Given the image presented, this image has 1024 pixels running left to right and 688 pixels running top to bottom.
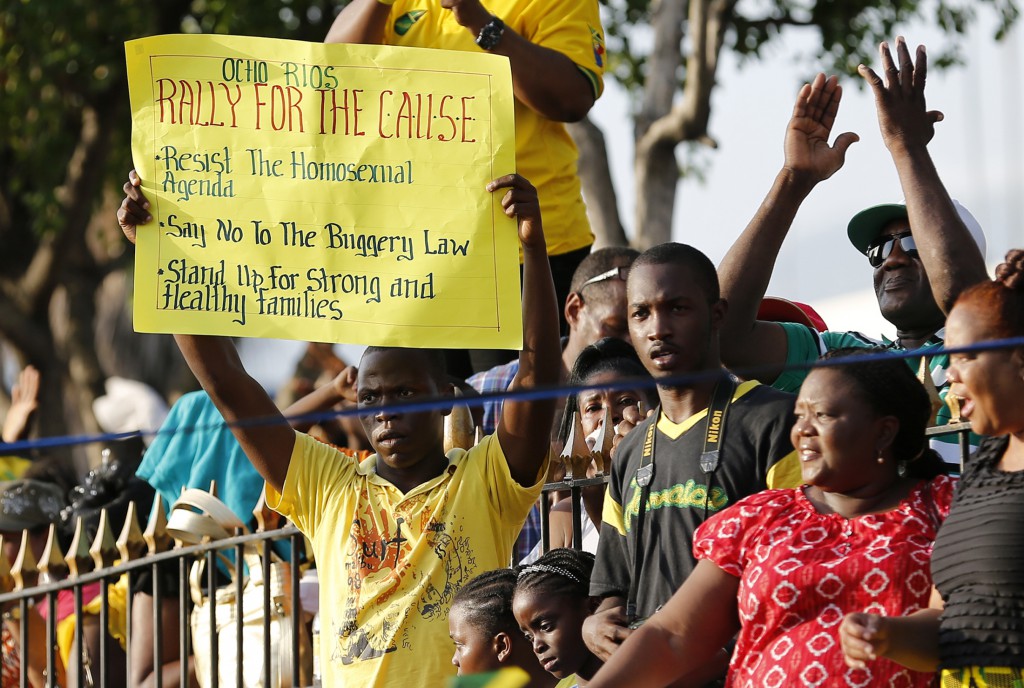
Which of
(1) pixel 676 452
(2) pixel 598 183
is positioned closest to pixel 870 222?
(1) pixel 676 452

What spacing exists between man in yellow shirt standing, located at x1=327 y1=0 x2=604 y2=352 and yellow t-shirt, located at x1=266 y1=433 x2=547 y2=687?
1.20 m

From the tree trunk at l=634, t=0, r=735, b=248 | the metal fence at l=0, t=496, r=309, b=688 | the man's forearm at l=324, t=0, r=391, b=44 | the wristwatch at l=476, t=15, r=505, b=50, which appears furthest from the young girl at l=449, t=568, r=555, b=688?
the tree trunk at l=634, t=0, r=735, b=248

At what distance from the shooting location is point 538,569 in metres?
4.08

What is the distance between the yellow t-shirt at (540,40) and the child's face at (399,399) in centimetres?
104

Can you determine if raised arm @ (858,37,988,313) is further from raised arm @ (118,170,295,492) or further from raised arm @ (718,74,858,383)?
raised arm @ (118,170,295,492)

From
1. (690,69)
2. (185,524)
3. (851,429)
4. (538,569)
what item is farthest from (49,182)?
(851,429)

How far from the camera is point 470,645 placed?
411cm

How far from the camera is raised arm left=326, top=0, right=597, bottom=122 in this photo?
485cm

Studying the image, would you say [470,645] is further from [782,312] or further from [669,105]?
[669,105]

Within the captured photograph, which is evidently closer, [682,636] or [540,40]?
[682,636]

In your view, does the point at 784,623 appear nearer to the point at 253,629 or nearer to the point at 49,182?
the point at 253,629

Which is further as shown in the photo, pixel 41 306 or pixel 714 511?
pixel 41 306

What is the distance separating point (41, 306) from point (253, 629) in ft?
30.6

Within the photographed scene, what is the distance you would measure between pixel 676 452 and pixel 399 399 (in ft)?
3.28
